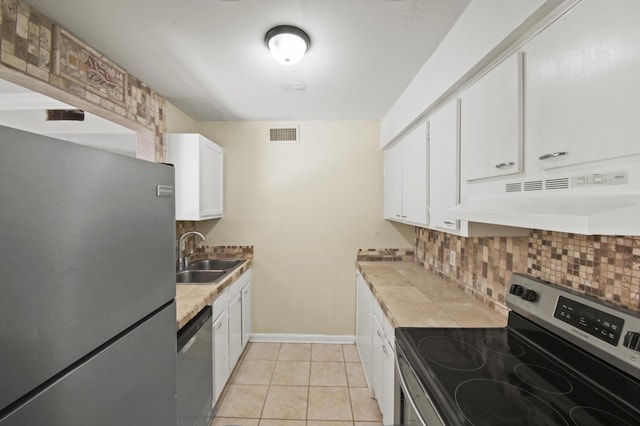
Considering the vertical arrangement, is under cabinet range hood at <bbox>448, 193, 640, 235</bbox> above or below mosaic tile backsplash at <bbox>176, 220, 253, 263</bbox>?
above

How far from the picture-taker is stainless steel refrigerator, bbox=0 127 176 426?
55cm

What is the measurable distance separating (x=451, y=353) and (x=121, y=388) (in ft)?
3.93

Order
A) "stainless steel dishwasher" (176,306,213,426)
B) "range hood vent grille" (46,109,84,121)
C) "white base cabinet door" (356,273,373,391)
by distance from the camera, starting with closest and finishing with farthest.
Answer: "stainless steel dishwasher" (176,306,213,426), "white base cabinet door" (356,273,373,391), "range hood vent grille" (46,109,84,121)

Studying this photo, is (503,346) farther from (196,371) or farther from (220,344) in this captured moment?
(220,344)

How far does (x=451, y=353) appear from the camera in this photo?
117cm

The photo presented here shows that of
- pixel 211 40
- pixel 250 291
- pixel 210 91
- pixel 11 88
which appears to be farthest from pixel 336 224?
pixel 11 88

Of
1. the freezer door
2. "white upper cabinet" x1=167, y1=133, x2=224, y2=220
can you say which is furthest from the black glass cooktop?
"white upper cabinet" x1=167, y1=133, x2=224, y2=220

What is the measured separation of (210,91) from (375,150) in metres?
1.74

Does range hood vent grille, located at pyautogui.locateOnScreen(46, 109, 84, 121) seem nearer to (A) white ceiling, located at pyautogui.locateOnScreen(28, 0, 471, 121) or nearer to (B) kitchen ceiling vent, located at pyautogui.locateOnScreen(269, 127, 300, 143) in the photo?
(A) white ceiling, located at pyautogui.locateOnScreen(28, 0, 471, 121)

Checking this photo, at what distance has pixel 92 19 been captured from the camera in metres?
1.42

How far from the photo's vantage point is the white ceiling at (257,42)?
1336mm

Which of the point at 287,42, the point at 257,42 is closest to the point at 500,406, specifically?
the point at 287,42

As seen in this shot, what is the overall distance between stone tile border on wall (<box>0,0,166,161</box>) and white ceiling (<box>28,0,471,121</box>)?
2.7 inches

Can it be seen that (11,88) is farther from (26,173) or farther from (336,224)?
(336,224)
